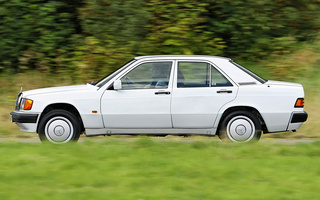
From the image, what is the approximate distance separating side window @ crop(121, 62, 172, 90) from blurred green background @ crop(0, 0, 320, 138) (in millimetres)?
5266

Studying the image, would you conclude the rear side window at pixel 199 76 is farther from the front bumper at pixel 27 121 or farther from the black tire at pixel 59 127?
the front bumper at pixel 27 121

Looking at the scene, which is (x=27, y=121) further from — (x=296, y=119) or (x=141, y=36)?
(x=141, y=36)

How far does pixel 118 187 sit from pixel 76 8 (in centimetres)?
1080

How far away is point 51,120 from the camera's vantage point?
9.08m

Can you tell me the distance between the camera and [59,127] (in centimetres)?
909

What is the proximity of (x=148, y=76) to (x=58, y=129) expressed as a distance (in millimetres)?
1697

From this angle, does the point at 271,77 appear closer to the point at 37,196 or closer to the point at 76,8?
the point at 76,8

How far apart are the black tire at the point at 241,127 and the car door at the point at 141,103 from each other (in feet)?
3.10

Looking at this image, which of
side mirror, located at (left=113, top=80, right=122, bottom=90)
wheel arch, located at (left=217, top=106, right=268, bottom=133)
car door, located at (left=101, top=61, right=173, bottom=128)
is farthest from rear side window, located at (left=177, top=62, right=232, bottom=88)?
side mirror, located at (left=113, top=80, right=122, bottom=90)

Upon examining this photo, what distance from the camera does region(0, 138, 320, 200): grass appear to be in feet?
18.9

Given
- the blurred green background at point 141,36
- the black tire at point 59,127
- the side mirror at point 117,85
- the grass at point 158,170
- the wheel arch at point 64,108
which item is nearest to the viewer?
the grass at point 158,170

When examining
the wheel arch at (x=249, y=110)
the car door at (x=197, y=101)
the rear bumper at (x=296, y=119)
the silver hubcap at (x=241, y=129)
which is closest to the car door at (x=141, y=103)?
the car door at (x=197, y=101)

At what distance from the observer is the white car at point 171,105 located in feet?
29.6

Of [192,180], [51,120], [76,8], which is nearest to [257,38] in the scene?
[76,8]
